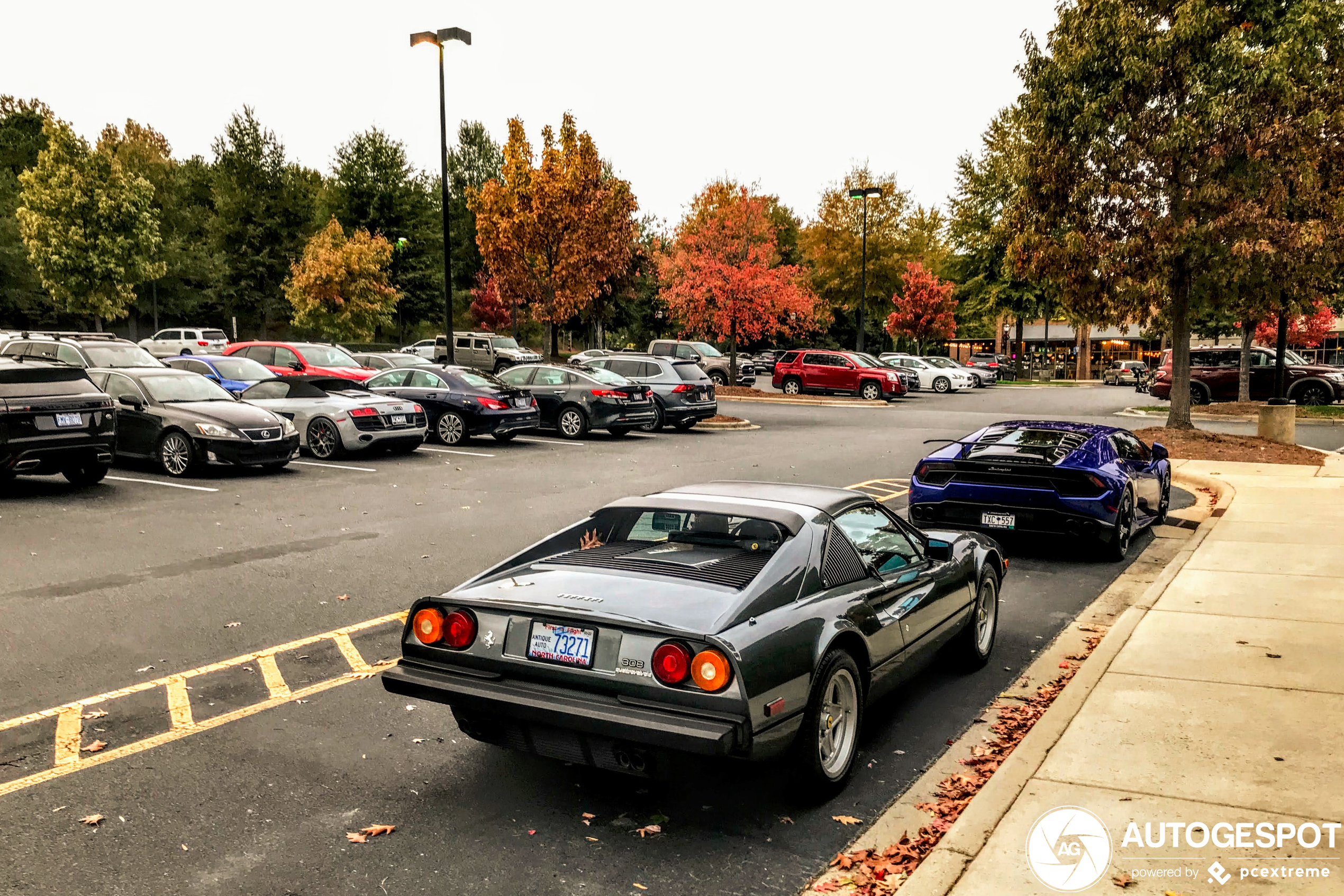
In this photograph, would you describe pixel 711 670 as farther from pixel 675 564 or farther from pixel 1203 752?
pixel 1203 752

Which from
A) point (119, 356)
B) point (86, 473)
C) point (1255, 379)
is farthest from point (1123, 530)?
point (1255, 379)

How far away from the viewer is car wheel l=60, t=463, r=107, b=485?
12742 millimetres

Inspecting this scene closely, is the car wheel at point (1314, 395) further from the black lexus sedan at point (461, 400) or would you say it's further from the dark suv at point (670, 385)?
the black lexus sedan at point (461, 400)

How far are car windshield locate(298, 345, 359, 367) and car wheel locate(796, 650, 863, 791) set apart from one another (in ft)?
66.7

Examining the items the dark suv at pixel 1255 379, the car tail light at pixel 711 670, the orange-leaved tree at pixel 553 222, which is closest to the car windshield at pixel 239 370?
the orange-leaved tree at pixel 553 222

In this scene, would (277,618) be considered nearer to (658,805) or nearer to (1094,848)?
(658,805)

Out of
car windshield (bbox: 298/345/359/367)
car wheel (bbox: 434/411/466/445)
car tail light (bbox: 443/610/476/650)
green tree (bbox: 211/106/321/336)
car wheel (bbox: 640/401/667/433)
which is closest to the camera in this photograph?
car tail light (bbox: 443/610/476/650)

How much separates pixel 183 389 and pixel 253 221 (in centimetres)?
5287

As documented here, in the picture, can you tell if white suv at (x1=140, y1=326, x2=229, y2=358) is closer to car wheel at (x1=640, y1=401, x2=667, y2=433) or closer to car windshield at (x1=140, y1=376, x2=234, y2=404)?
car windshield at (x1=140, y1=376, x2=234, y2=404)

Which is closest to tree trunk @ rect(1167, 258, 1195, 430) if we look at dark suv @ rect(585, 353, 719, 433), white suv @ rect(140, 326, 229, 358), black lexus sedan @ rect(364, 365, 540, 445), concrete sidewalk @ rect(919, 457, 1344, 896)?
dark suv @ rect(585, 353, 719, 433)

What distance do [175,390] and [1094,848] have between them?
47.0 ft

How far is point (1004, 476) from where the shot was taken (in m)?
9.51

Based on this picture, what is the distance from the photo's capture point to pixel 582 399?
20500 millimetres

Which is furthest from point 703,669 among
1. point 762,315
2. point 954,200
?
point 954,200
